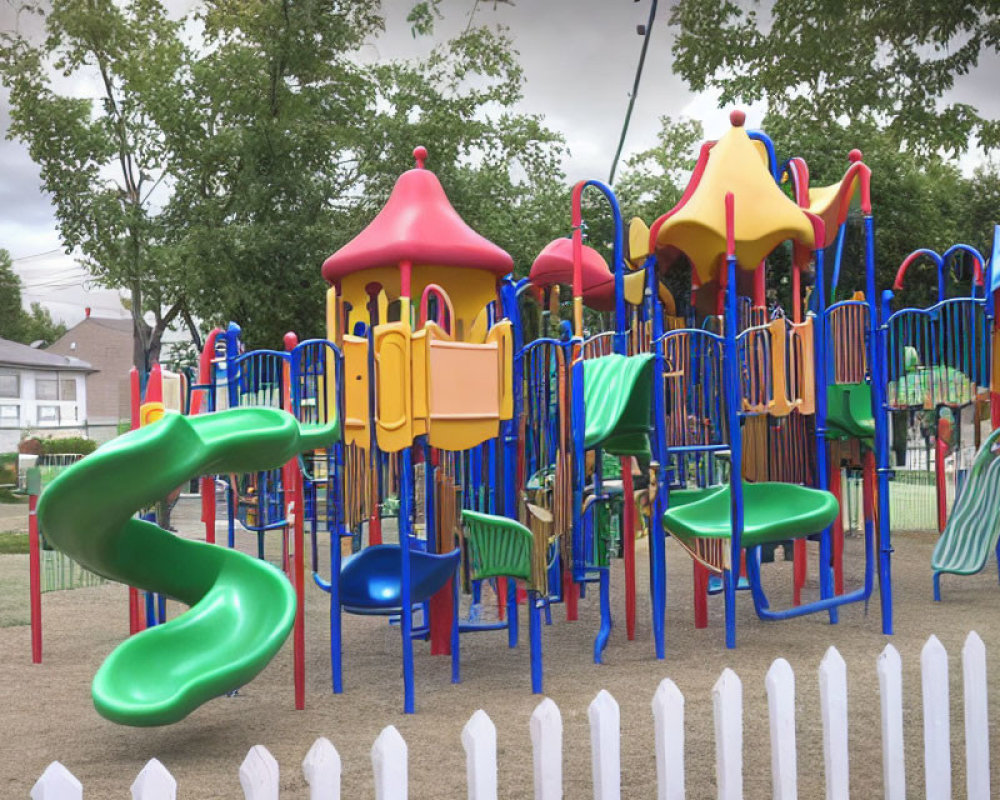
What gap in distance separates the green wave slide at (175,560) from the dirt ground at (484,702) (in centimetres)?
36

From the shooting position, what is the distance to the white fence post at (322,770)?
2584 mm

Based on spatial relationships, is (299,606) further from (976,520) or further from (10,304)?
(10,304)

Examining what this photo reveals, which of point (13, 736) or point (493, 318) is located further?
point (493, 318)

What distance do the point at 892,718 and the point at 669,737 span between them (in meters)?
0.84

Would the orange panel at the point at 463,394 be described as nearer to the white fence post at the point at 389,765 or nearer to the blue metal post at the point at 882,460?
the blue metal post at the point at 882,460

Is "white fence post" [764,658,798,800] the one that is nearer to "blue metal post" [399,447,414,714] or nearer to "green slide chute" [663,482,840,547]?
"blue metal post" [399,447,414,714]

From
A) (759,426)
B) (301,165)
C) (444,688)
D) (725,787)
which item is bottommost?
(444,688)

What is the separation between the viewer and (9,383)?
43250 mm

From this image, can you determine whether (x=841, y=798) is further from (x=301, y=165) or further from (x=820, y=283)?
(x=301, y=165)

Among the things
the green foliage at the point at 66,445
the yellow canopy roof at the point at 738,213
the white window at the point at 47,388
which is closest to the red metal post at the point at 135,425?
the yellow canopy roof at the point at 738,213

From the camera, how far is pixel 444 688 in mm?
6652

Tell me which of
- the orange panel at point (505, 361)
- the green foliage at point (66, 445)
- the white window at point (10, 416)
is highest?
the white window at point (10, 416)

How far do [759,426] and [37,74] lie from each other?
788 inches

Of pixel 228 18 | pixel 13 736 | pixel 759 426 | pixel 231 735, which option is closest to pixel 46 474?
pixel 13 736
